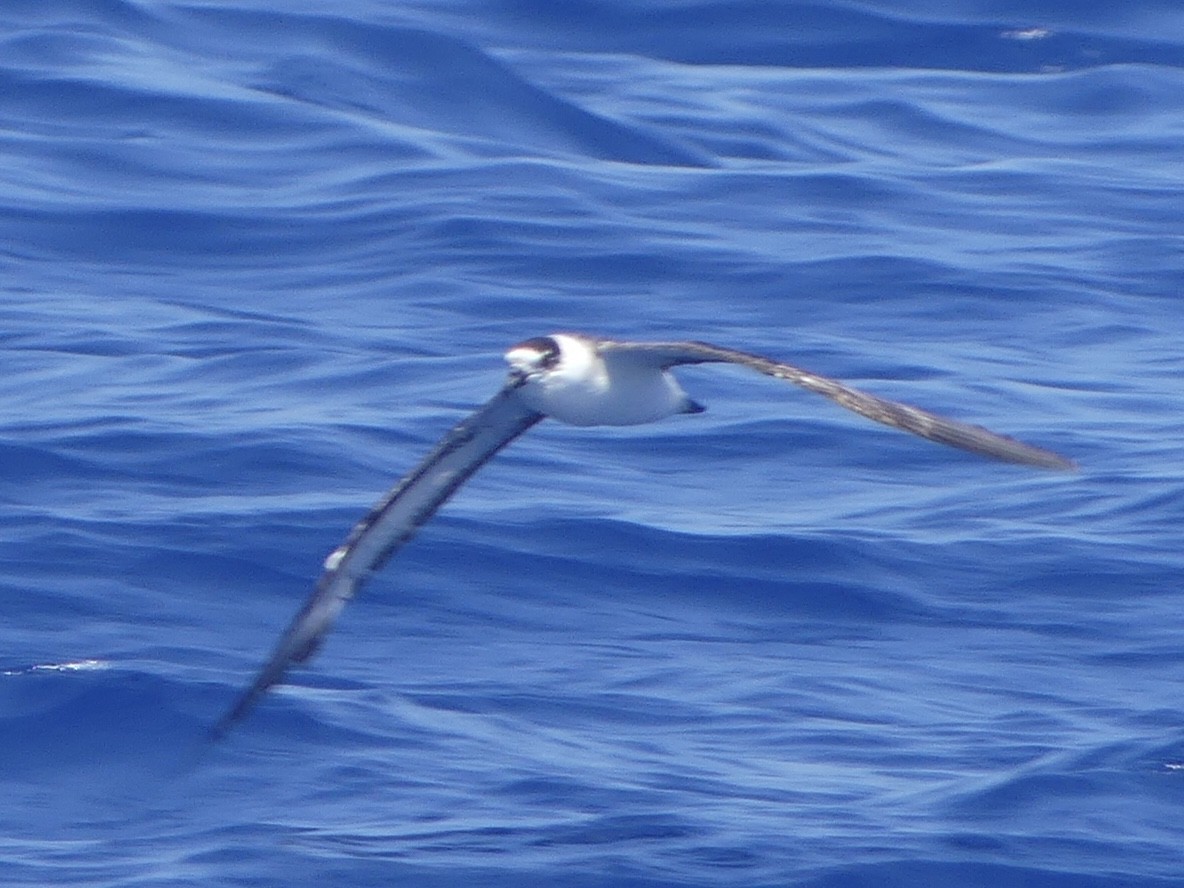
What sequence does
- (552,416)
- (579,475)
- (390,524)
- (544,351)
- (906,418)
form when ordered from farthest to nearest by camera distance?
(579,475) < (390,524) < (552,416) < (544,351) < (906,418)

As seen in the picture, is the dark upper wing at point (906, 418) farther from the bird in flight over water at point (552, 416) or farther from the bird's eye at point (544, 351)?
the bird's eye at point (544, 351)

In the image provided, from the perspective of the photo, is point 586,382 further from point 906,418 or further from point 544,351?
point 906,418

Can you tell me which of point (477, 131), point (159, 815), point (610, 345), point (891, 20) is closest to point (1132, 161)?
point (891, 20)

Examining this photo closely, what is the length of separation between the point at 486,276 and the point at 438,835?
21.3ft

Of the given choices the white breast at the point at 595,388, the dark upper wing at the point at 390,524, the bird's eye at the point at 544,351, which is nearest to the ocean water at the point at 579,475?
the dark upper wing at the point at 390,524

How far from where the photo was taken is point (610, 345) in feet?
28.2

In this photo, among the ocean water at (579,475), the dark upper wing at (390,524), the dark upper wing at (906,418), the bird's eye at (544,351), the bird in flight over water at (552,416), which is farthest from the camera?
the dark upper wing at (390,524)

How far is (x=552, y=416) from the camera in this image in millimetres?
8758

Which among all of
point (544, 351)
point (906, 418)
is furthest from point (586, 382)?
point (906, 418)

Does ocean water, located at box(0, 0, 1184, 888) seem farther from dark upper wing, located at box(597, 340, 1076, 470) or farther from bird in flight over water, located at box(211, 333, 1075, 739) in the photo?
dark upper wing, located at box(597, 340, 1076, 470)

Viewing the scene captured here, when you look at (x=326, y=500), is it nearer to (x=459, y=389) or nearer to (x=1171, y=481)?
(x=459, y=389)

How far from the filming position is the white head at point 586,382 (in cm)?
858

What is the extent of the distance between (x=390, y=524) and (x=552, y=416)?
1.15 metres

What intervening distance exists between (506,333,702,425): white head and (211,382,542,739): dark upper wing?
0.53m
